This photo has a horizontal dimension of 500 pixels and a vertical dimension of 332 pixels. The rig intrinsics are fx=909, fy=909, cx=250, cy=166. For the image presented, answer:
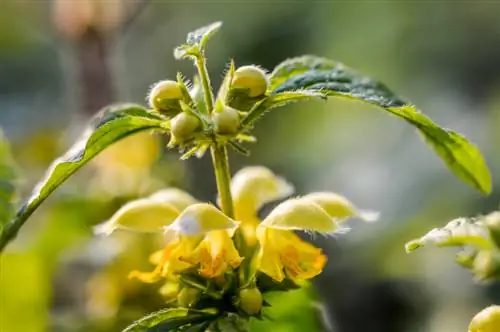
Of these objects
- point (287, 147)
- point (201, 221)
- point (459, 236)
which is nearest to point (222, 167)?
point (201, 221)

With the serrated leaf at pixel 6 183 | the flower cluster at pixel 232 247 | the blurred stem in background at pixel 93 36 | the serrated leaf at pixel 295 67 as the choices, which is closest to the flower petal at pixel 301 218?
the flower cluster at pixel 232 247

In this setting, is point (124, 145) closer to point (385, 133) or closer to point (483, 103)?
point (385, 133)

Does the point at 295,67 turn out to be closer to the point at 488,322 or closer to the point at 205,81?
the point at 205,81

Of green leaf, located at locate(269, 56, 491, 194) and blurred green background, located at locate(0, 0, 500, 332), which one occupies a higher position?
blurred green background, located at locate(0, 0, 500, 332)

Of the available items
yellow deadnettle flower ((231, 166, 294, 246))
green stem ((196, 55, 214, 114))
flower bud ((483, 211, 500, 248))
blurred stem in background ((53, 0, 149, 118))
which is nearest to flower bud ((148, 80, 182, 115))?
green stem ((196, 55, 214, 114))

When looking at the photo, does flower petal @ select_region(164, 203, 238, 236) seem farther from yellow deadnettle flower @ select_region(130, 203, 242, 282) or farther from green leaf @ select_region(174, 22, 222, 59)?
green leaf @ select_region(174, 22, 222, 59)

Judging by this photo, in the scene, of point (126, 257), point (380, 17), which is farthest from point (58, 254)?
point (380, 17)

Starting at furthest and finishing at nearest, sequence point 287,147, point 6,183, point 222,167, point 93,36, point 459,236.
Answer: point 287,147
point 93,36
point 6,183
point 222,167
point 459,236
